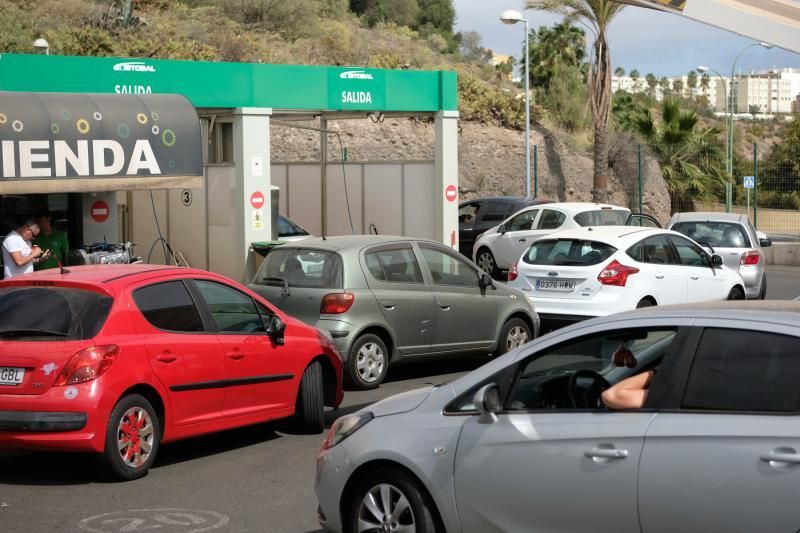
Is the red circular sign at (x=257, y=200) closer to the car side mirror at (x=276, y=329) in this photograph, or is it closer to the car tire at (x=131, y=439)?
the car side mirror at (x=276, y=329)

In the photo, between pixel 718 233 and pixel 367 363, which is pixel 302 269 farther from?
pixel 718 233

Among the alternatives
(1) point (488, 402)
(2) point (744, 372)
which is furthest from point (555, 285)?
(2) point (744, 372)

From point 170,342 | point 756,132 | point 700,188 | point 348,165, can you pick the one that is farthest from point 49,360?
point 756,132

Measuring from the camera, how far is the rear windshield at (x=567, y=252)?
14.6 m

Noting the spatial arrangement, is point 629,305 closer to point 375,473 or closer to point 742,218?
point 742,218

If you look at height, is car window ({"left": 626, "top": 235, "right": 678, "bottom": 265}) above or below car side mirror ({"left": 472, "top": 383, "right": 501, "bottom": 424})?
above

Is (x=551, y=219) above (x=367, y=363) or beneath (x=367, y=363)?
above

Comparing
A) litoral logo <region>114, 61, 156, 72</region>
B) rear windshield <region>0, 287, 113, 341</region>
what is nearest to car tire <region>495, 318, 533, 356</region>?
rear windshield <region>0, 287, 113, 341</region>

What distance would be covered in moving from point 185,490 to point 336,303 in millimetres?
4066

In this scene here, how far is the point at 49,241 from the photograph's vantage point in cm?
1475

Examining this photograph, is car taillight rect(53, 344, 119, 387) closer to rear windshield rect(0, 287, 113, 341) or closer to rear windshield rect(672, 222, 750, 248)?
rear windshield rect(0, 287, 113, 341)

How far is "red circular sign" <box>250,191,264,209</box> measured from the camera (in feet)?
60.4

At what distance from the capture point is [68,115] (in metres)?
15.1

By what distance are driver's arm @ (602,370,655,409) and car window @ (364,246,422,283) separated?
6.97 metres
